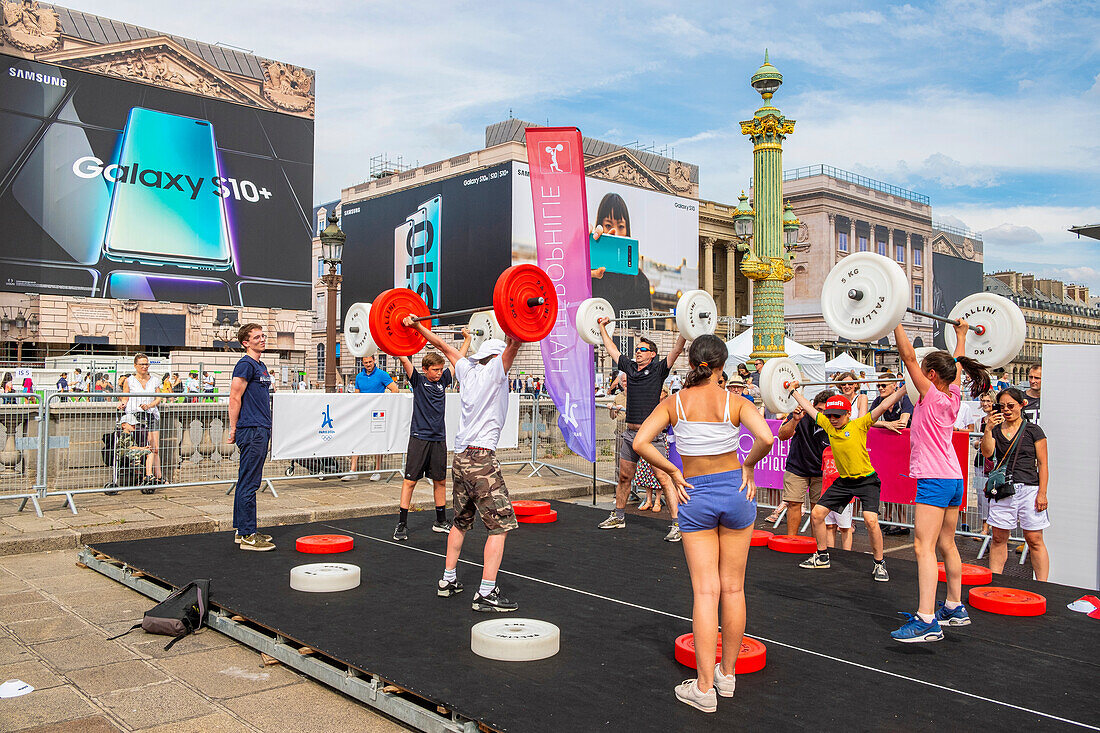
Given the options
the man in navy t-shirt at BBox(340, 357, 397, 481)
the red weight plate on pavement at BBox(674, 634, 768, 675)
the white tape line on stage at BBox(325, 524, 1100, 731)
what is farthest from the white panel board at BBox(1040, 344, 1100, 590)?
the man in navy t-shirt at BBox(340, 357, 397, 481)

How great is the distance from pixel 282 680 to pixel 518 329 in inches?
102

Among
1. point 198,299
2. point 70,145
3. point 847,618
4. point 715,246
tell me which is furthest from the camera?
point 715,246

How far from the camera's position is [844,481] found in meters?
6.52

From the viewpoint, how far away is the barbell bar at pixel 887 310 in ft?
16.6

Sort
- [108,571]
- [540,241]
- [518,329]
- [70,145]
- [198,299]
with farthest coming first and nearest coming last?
[198,299]
[70,145]
[540,241]
[108,571]
[518,329]

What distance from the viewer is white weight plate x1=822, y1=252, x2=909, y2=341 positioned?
5.04 meters

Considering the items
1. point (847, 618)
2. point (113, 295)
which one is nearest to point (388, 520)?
point (847, 618)

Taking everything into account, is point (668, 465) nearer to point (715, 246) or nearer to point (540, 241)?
point (540, 241)

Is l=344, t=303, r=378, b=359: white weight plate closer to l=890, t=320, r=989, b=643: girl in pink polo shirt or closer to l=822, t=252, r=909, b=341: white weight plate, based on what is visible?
l=822, t=252, r=909, b=341: white weight plate

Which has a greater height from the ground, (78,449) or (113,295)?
(113,295)

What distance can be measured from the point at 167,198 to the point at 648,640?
34.4 meters

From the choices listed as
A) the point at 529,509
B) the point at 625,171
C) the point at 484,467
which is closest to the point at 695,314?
the point at 529,509

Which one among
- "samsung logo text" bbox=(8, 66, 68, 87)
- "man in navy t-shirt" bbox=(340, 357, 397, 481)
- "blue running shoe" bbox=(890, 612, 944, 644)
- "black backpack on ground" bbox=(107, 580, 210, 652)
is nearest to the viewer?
"blue running shoe" bbox=(890, 612, 944, 644)

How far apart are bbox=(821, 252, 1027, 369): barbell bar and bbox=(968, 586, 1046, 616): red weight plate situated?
1.57 m
